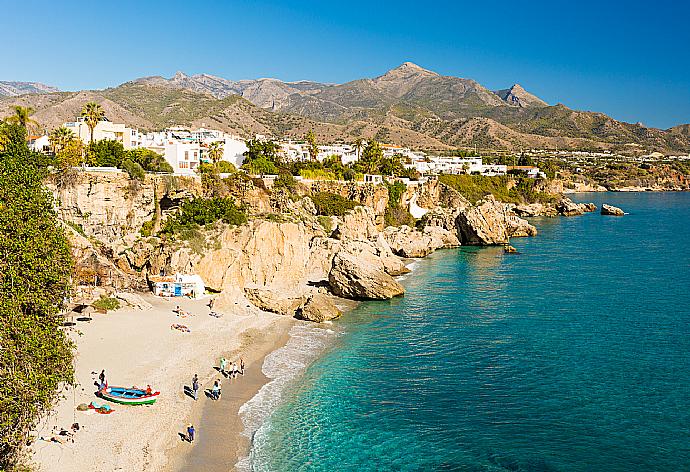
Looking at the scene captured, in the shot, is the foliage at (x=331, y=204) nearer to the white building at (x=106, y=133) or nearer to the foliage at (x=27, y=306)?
the white building at (x=106, y=133)

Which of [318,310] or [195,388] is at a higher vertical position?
[318,310]

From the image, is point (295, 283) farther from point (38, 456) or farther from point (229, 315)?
point (38, 456)

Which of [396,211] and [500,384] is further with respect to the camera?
[396,211]

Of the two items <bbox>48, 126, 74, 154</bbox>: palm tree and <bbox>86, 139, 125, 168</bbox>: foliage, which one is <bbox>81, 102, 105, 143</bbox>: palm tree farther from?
<bbox>86, 139, 125, 168</bbox>: foliage

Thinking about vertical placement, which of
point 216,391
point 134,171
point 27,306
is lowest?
point 216,391

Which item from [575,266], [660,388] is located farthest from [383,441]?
[575,266]

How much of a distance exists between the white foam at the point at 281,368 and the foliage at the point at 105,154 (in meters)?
25.0

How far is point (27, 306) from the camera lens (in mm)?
17031

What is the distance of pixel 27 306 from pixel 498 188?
111 m

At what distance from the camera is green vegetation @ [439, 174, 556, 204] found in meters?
108

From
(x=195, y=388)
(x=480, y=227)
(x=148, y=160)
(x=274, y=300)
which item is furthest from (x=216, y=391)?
(x=480, y=227)

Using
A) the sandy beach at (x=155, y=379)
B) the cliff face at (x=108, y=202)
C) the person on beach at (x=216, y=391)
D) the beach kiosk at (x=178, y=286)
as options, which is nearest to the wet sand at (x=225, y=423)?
the sandy beach at (x=155, y=379)

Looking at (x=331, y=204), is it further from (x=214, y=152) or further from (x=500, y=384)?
(x=500, y=384)

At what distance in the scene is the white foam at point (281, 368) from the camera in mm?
23969
